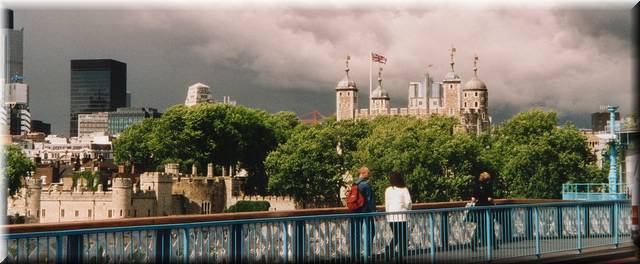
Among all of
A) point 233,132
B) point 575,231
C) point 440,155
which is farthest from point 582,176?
point 575,231

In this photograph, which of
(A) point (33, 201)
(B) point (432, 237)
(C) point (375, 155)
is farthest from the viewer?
(A) point (33, 201)

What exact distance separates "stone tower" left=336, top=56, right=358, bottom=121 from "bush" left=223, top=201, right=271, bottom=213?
2783 inches

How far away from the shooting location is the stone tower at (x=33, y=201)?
3169 inches

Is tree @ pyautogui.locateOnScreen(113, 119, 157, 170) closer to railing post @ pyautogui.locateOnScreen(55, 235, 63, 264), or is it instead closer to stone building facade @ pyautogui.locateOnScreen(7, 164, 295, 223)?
stone building facade @ pyautogui.locateOnScreen(7, 164, 295, 223)

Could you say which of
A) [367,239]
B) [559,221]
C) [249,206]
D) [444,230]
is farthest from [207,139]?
[367,239]

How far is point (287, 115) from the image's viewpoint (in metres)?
108

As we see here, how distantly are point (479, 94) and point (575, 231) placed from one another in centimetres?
12669

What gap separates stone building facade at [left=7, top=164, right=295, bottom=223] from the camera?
76.8m

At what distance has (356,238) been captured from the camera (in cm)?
1267

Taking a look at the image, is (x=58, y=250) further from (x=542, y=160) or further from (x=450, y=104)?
(x=450, y=104)

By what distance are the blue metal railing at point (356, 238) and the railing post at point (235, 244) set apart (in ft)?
0.04

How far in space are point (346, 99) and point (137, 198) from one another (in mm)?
77708

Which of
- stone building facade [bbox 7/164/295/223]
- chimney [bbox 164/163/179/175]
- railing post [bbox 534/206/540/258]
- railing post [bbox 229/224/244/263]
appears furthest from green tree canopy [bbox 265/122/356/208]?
railing post [bbox 229/224/244/263]

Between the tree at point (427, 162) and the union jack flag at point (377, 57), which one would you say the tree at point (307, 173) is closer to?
the tree at point (427, 162)
